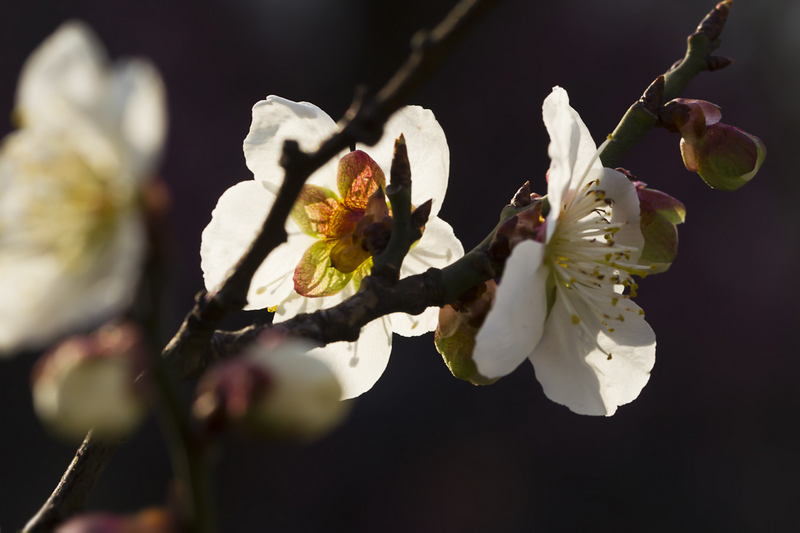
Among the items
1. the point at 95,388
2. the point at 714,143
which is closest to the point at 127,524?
the point at 95,388

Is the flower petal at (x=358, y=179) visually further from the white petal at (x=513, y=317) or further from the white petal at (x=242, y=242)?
the white petal at (x=513, y=317)

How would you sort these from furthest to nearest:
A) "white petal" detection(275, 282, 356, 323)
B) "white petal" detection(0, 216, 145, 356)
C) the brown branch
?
"white petal" detection(275, 282, 356, 323), the brown branch, "white petal" detection(0, 216, 145, 356)

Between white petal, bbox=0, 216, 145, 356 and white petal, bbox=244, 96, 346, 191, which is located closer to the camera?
white petal, bbox=0, 216, 145, 356

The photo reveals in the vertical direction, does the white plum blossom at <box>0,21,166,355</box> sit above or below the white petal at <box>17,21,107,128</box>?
below

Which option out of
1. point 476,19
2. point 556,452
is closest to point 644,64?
point 556,452

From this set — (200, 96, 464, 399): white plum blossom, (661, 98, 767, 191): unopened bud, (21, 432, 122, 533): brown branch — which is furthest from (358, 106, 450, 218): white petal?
(21, 432, 122, 533): brown branch

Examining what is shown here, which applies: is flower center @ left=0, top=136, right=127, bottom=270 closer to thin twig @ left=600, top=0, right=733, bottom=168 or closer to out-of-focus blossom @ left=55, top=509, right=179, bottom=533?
out-of-focus blossom @ left=55, top=509, right=179, bottom=533

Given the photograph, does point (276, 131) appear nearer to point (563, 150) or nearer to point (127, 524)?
point (563, 150)

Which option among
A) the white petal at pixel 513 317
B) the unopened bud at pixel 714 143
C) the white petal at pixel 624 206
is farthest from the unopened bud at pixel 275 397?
the unopened bud at pixel 714 143
